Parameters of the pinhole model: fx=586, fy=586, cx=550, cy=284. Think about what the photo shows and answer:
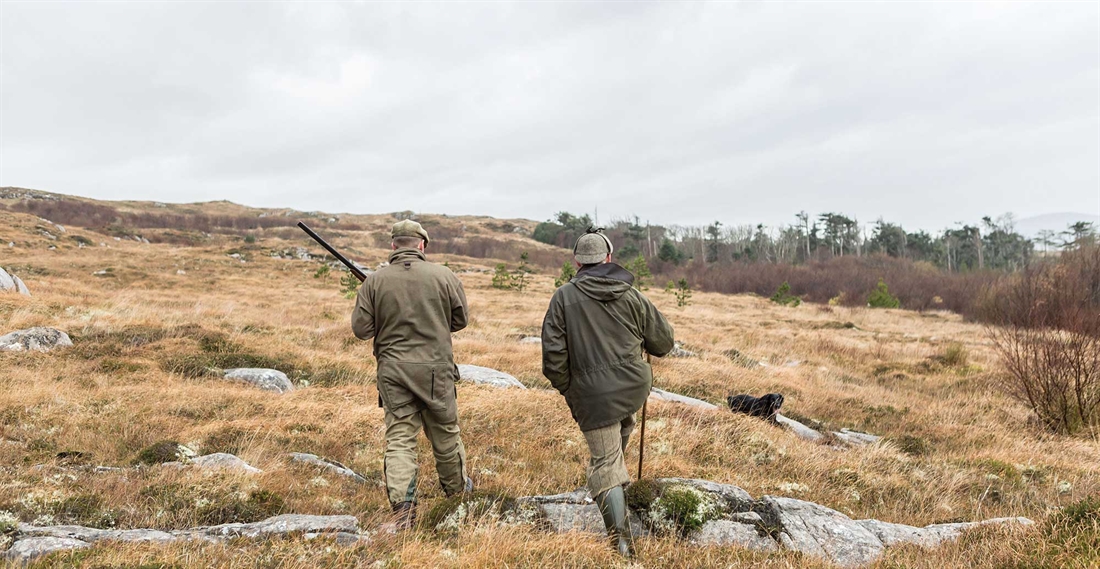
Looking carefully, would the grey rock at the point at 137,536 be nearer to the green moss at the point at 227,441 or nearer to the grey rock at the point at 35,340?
the green moss at the point at 227,441

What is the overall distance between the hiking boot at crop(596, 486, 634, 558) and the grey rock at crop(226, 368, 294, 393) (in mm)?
6258

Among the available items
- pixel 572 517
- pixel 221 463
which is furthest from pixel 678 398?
pixel 221 463

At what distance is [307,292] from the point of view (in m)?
27.2

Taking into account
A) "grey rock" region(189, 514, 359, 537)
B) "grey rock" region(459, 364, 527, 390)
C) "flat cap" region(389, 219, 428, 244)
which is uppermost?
"flat cap" region(389, 219, 428, 244)

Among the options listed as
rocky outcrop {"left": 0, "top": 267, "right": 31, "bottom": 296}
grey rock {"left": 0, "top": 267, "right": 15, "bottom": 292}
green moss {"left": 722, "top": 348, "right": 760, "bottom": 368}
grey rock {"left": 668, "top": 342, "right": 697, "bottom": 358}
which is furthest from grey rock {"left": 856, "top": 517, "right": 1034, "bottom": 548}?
grey rock {"left": 0, "top": 267, "right": 15, "bottom": 292}

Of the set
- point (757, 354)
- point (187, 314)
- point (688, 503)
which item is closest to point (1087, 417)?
point (757, 354)

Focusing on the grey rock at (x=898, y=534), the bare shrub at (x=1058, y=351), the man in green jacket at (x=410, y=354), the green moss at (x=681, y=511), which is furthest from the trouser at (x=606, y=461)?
the bare shrub at (x=1058, y=351)

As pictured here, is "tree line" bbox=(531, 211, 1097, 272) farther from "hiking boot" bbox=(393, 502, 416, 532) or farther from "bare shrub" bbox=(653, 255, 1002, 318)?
"hiking boot" bbox=(393, 502, 416, 532)

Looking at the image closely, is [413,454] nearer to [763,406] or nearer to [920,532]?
[920,532]

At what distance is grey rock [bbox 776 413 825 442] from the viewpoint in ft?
26.3

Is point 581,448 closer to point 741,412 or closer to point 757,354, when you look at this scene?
point 741,412

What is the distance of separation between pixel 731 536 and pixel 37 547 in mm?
4164

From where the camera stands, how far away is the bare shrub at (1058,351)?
9172mm

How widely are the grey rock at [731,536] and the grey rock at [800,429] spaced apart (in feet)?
14.1
